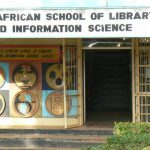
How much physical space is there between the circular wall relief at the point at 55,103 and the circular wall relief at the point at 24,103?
1.09ft

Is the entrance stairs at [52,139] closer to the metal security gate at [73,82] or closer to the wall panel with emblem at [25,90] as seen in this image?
the metal security gate at [73,82]

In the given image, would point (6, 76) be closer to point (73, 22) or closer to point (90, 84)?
point (73, 22)

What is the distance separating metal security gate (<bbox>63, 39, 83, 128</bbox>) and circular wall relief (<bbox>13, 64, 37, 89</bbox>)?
1.03 m

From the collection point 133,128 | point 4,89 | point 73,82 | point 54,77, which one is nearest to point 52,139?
point 73,82

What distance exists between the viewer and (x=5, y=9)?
11.9 metres

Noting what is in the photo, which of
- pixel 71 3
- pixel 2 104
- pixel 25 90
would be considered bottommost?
pixel 2 104

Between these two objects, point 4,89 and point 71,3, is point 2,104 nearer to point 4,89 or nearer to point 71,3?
point 4,89

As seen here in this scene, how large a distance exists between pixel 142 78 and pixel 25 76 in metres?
3.14

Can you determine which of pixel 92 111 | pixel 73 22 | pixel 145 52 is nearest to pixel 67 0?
pixel 73 22

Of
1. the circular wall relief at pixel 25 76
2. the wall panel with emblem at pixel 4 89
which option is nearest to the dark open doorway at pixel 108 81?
the circular wall relief at pixel 25 76

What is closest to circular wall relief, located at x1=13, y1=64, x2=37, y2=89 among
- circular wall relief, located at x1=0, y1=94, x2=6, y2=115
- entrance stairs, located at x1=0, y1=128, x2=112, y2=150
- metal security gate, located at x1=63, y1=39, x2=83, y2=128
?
circular wall relief, located at x1=0, y1=94, x2=6, y2=115

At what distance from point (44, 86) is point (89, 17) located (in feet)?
10.0

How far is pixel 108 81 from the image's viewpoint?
1861 cm

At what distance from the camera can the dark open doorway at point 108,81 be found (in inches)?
706
